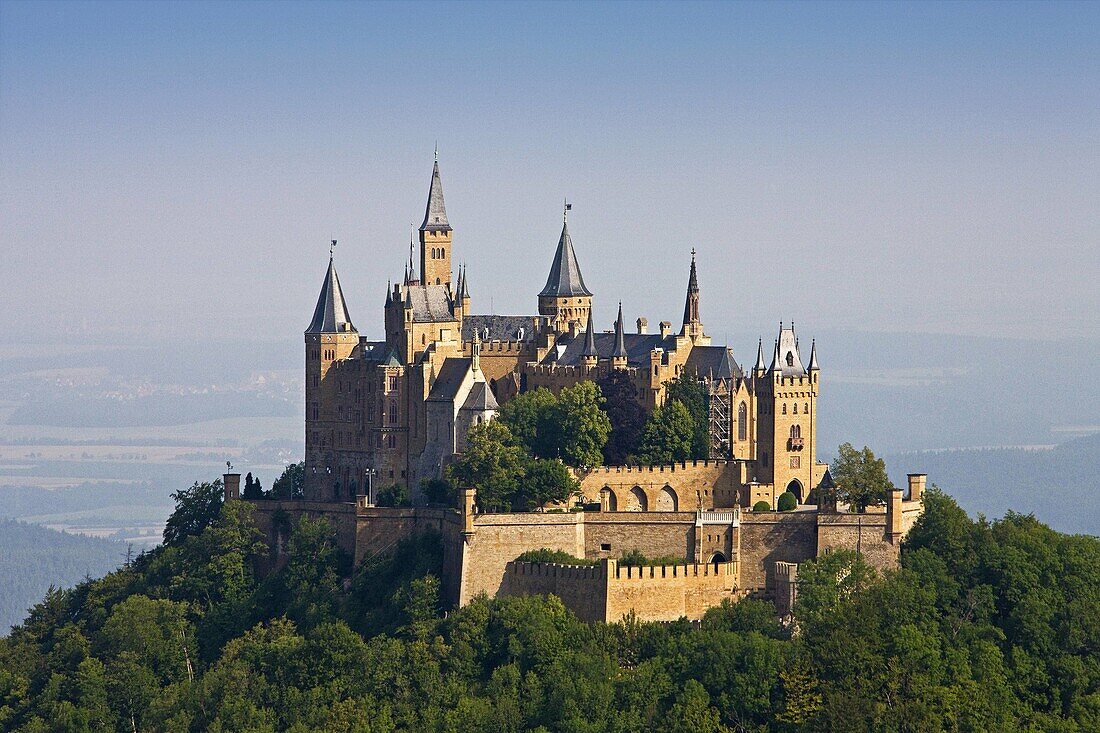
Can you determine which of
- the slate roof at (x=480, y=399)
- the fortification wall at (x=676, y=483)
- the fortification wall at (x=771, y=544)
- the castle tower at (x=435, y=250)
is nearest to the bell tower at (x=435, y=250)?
the castle tower at (x=435, y=250)

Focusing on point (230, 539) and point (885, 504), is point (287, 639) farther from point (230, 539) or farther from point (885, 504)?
point (885, 504)

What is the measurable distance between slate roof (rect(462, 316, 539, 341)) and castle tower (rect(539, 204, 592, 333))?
4.72 feet

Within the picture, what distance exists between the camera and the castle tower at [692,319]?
94625 mm

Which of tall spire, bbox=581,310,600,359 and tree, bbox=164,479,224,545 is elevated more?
tall spire, bbox=581,310,600,359

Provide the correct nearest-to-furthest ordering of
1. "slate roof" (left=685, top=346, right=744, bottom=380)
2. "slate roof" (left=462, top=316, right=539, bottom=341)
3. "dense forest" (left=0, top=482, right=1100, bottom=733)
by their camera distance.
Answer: "dense forest" (left=0, top=482, right=1100, bottom=733), "slate roof" (left=685, top=346, right=744, bottom=380), "slate roof" (left=462, top=316, right=539, bottom=341)

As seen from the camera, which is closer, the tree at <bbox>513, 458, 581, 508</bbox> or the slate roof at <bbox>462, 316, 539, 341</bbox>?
the tree at <bbox>513, 458, 581, 508</bbox>

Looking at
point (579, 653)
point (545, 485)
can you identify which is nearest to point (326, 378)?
point (545, 485)

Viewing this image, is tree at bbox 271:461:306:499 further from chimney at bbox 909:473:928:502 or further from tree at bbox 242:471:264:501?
chimney at bbox 909:473:928:502

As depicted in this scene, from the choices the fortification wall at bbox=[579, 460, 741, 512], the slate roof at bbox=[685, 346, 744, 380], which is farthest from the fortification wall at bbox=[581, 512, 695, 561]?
the slate roof at bbox=[685, 346, 744, 380]

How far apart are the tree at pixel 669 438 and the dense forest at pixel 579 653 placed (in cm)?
1058

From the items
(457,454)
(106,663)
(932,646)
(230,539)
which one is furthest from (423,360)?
(932,646)

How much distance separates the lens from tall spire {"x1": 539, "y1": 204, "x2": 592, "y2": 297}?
10106 cm

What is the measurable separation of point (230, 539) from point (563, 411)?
15.3m

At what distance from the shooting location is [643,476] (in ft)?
→ 290
